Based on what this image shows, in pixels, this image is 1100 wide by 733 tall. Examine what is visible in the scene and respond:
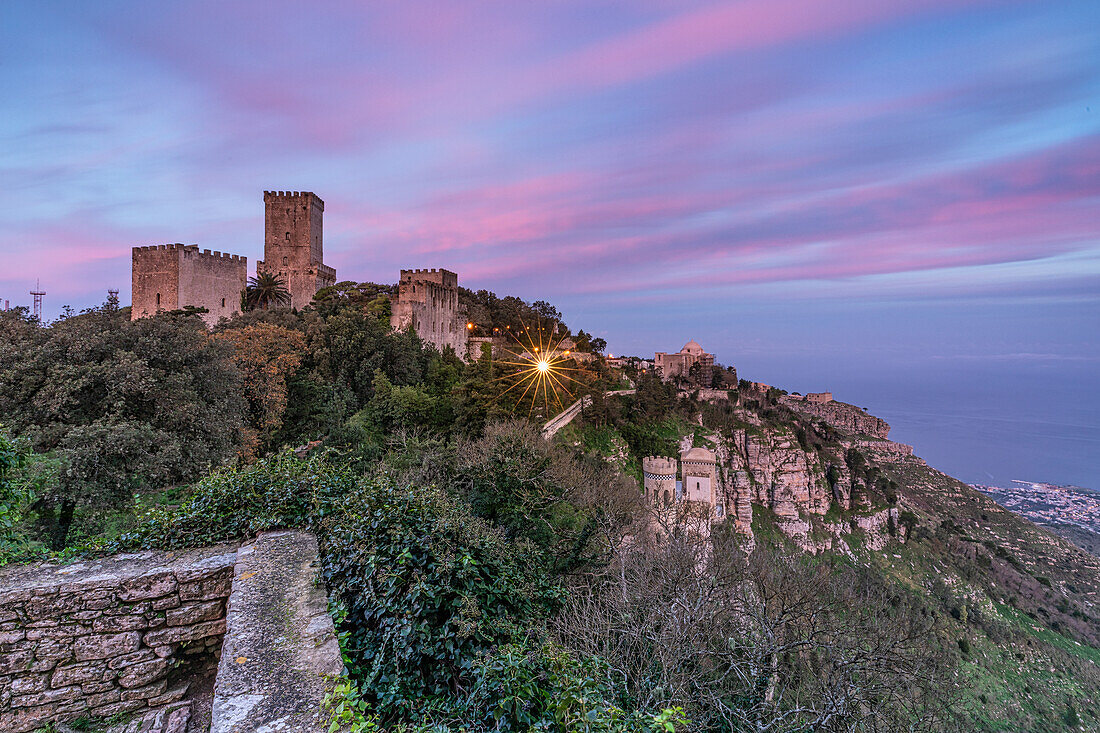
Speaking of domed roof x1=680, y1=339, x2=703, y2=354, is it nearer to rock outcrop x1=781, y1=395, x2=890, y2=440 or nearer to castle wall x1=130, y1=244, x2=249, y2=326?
rock outcrop x1=781, y1=395, x2=890, y2=440

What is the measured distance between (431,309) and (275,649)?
27.9 m

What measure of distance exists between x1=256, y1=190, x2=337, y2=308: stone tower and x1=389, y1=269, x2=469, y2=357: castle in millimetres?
8552

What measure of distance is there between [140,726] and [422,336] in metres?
25.9

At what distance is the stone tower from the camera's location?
3334 cm

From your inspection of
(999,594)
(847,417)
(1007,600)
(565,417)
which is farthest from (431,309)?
(847,417)

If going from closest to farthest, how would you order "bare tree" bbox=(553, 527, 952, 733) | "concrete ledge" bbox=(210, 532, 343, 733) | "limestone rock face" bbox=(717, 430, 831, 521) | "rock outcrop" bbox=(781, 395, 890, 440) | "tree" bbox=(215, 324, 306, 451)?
"concrete ledge" bbox=(210, 532, 343, 733), "bare tree" bbox=(553, 527, 952, 733), "tree" bbox=(215, 324, 306, 451), "limestone rock face" bbox=(717, 430, 831, 521), "rock outcrop" bbox=(781, 395, 890, 440)

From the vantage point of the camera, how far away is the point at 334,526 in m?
4.49

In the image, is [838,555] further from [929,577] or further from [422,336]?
[422,336]

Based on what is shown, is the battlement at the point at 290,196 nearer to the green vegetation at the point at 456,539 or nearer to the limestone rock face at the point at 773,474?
the green vegetation at the point at 456,539

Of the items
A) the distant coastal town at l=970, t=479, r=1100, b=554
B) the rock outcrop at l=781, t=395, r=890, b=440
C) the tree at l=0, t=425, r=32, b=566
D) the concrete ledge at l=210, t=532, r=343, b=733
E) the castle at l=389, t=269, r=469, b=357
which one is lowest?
the distant coastal town at l=970, t=479, r=1100, b=554

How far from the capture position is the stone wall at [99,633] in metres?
3.50

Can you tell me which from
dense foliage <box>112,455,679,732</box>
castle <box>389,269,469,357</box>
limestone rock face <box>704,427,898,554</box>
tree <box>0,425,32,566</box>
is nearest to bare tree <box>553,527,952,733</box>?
dense foliage <box>112,455,679,732</box>

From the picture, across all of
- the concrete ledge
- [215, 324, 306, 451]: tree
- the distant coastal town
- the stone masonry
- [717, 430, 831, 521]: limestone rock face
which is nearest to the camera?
the concrete ledge

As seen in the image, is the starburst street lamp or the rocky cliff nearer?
the starburst street lamp
